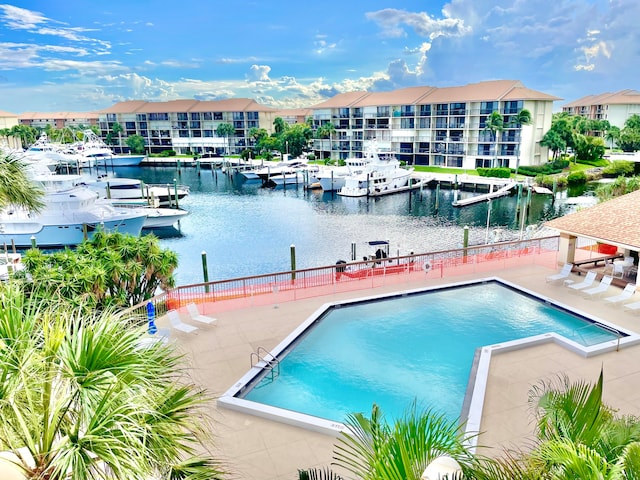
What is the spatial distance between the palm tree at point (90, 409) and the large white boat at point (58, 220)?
31.2 m

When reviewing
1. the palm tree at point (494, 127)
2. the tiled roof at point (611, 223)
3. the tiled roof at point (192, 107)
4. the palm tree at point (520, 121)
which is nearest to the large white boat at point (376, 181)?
the palm tree at point (494, 127)

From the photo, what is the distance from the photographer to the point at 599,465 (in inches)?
135

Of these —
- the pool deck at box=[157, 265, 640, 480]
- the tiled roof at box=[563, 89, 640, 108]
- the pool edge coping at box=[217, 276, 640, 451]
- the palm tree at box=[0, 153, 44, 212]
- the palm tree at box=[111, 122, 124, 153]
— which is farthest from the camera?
the tiled roof at box=[563, 89, 640, 108]

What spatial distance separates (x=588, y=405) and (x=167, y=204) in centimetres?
5024

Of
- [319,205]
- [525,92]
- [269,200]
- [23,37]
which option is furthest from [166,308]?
[23,37]

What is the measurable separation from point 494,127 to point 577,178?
39.4ft

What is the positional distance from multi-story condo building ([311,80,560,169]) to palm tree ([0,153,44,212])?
61086 millimetres

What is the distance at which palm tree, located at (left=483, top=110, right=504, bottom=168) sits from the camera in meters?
61.8

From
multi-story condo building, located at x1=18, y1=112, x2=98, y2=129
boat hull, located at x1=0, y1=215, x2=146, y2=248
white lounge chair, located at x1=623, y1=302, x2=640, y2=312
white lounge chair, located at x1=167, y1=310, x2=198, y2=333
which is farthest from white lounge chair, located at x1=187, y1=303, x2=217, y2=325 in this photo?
multi-story condo building, located at x1=18, y1=112, x2=98, y2=129

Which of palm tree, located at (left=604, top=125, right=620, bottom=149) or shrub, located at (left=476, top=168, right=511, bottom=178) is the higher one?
palm tree, located at (left=604, top=125, right=620, bottom=149)

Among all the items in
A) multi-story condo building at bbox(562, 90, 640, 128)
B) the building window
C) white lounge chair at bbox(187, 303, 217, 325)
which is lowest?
white lounge chair at bbox(187, 303, 217, 325)

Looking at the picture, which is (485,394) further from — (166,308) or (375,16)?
(375,16)

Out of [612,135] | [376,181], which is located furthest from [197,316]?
[612,135]

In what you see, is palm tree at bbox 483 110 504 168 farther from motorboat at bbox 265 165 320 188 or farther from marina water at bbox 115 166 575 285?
motorboat at bbox 265 165 320 188
